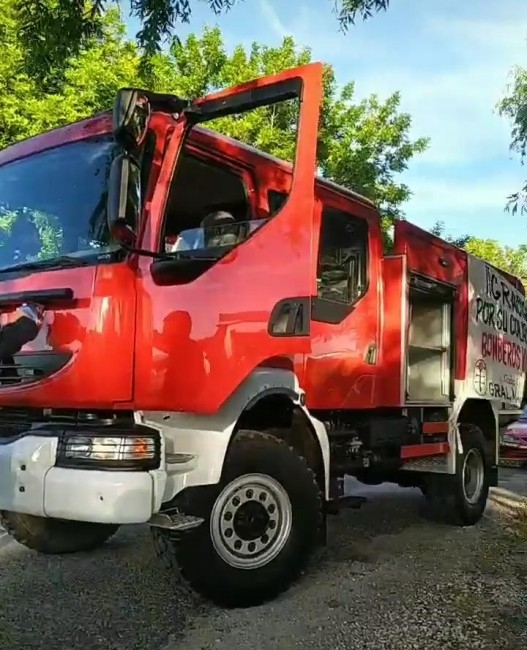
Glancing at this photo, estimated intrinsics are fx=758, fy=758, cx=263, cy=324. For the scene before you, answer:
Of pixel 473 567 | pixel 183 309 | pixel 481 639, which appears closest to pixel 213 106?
pixel 183 309

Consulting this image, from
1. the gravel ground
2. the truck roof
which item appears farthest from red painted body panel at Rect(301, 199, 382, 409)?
the gravel ground

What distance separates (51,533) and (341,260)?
2.85m

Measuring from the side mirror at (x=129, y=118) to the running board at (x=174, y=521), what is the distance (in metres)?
1.91

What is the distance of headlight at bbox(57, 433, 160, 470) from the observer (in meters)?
3.74

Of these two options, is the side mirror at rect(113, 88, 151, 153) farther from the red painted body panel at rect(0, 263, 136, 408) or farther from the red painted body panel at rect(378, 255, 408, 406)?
the red painted body panel at rect(378, 255, 408, 406)

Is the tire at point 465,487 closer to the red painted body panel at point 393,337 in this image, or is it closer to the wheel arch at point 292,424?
the red painted body panel at point 393,337

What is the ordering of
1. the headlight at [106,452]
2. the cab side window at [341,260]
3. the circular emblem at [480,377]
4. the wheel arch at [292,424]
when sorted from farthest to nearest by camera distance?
the circular emblem at [480,377], the cab side window at [341,260], the wheel arch at [292,424], the headlight at [106,452]

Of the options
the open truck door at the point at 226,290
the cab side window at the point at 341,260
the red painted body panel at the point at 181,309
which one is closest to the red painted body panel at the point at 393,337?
the cab side window at the point at 341,260

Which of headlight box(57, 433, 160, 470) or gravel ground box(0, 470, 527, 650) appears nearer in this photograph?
headlight box(57, 433, 160, 470)

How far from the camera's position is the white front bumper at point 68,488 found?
363 cm

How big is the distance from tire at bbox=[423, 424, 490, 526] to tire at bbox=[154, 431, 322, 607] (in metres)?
2.58

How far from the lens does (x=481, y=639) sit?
12.9ft

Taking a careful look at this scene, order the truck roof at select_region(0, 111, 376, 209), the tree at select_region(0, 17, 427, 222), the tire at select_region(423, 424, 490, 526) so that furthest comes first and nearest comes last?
the tree at select_region(0, 17, 427, 222)
the tire at select_region(423, 424, 490, 526)
the truck roof at select_region(0, 111, 376, 209)

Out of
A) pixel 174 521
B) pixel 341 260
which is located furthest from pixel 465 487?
pixel 174 521
